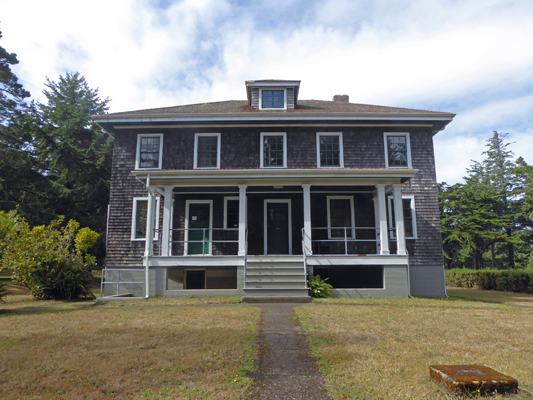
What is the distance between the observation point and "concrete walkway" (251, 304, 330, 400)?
12.8 ft

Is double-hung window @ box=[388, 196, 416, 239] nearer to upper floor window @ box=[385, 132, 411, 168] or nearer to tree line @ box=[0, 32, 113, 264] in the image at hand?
upper floor window @ box=[385, 132, 411, 168]

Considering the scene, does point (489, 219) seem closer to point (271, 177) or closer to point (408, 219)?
point (408, 219)

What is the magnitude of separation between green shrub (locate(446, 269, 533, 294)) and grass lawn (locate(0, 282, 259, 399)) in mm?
17437

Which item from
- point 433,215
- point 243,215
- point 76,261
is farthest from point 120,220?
point 433,215

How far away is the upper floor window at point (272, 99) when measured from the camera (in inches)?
658

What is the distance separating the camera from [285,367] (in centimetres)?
467


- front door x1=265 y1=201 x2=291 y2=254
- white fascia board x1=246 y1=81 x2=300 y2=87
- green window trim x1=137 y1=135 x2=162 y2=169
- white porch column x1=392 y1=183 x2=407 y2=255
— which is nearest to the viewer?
white porch column x1=392 y1=183 x2=407 y2=255

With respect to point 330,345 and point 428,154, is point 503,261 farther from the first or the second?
point 330,345

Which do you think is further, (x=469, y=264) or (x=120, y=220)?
(x=469, y=264)

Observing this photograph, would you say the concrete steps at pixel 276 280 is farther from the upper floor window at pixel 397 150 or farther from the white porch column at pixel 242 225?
the upper floor window at pixel 397 150

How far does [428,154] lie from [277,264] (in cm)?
819

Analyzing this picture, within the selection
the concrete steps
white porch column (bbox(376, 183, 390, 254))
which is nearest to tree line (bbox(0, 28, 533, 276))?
the concrete steps

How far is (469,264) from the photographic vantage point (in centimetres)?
4625

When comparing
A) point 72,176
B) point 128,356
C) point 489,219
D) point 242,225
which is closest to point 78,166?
point 72,176
